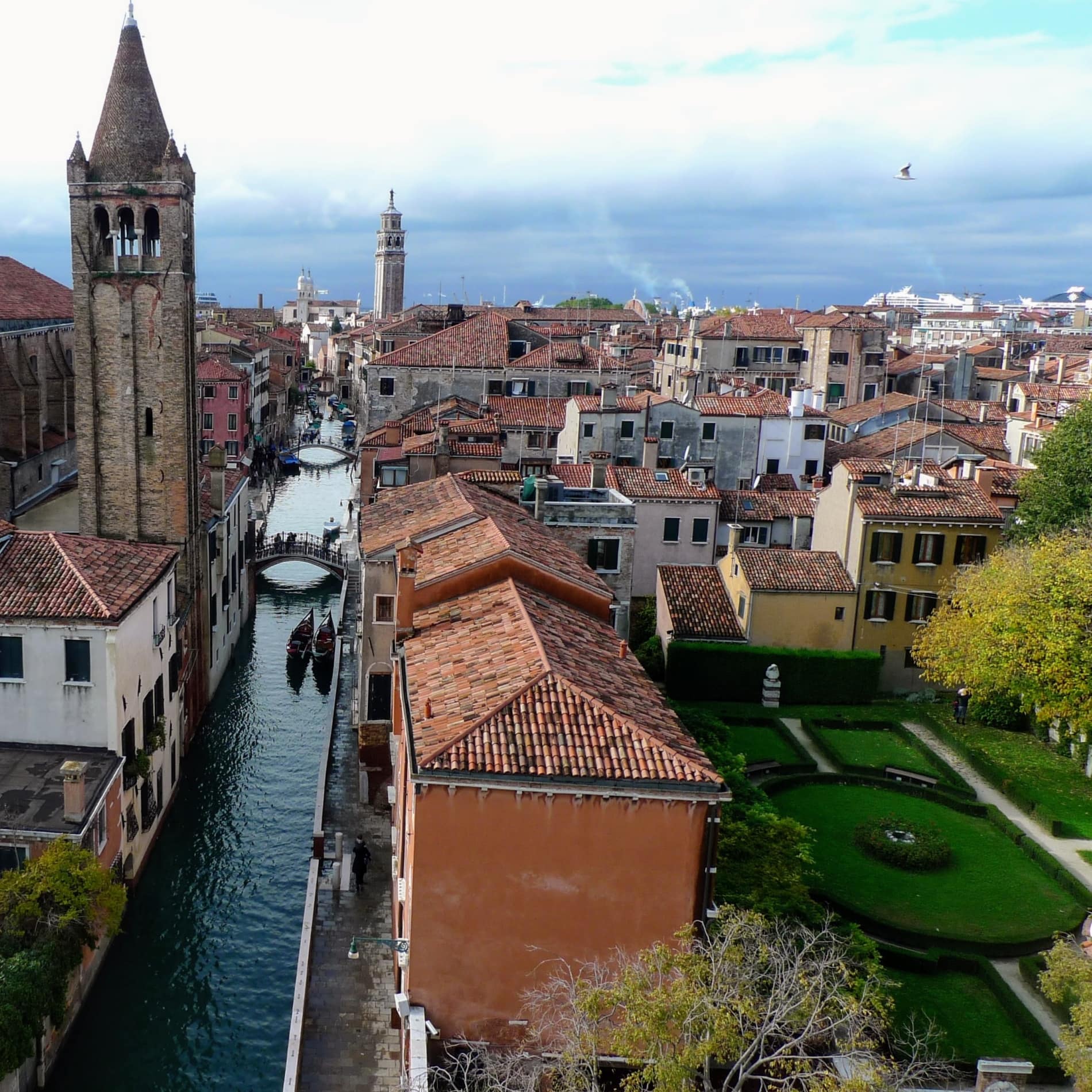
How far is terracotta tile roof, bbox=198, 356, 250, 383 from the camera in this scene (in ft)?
272

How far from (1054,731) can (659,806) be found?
74.9 ft

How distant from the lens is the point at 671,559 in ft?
147

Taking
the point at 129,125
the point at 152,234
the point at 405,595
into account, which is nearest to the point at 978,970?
the point at 405,595

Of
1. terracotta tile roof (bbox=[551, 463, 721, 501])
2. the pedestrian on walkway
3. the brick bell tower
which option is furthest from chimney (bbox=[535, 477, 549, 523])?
the pedestrian on walkway

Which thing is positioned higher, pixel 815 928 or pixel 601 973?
pixel 601 973

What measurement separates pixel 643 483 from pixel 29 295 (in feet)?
118

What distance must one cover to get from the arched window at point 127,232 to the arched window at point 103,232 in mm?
316

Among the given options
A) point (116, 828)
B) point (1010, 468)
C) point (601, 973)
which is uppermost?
point (1010, 468)

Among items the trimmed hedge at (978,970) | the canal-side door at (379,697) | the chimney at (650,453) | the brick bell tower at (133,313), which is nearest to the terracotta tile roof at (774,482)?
the chimney at (650,453)

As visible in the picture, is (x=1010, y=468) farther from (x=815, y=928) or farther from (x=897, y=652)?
(x=815, y=928)

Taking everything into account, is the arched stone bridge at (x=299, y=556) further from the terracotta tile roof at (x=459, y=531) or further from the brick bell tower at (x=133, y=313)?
the terracotta tile roof at (x=459, y=531)

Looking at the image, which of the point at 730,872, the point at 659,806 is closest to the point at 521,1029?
the point at 659,806

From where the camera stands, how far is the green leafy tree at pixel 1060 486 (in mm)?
38500

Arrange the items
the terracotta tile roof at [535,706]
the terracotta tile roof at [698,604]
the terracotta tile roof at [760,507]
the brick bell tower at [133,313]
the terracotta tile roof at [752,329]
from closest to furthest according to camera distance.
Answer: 1. the terracotta tile roof at [535,706]
2. the brick bell tower at [133,313]
3. the terracotta tile roof at [698,604]
4. the terracotta tile roof at [760,507]
5. the terracotta tile roof at [752,329]
